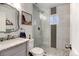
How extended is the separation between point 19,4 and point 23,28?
0.98 feet

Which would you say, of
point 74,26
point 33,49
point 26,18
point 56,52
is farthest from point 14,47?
point 74,26

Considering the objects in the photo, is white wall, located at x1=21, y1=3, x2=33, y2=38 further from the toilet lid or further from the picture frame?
the toilet lid

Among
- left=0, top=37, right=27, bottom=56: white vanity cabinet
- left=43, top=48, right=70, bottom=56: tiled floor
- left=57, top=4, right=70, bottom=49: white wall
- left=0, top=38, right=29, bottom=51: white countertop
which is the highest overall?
left=57, top=4, right=70, bottom=49: white wall

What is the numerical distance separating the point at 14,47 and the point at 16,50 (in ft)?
0.17

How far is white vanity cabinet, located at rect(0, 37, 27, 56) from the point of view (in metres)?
1.02

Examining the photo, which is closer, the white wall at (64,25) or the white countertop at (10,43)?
the white countertop at (10,43)

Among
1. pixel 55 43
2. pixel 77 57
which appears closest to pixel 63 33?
pixel 55 43

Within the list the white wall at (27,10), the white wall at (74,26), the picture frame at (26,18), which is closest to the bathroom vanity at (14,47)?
the white wall at (27,10)

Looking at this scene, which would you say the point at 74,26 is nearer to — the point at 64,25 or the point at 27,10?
the point at 64,25

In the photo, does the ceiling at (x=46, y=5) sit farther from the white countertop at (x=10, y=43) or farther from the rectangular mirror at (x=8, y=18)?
the white countertop at (x=10, y=43)

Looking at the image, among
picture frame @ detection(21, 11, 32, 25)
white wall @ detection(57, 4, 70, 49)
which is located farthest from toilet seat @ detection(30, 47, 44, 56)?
picture frame @ detection(21, 11, 32, 25)

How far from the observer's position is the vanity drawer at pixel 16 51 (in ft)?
3.38

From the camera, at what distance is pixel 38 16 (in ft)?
4.16

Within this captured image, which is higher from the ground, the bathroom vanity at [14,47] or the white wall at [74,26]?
the white wall at [74,26]
